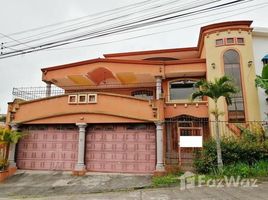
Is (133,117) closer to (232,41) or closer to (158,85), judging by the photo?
(158,85)

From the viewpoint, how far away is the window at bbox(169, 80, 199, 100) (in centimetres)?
1759

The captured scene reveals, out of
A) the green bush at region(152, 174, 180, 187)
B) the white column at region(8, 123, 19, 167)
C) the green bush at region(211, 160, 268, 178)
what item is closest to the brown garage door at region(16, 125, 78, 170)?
the white column at region(8, 123, 19, 167)

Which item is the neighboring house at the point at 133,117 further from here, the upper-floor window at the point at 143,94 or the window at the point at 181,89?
the upper-floor window at the point at 143,94

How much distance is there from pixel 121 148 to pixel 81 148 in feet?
7.39

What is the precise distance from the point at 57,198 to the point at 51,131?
5726 millimetres

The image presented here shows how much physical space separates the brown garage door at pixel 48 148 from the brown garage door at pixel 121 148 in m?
1.02

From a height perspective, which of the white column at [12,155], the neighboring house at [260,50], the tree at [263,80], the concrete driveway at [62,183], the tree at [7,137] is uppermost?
the neighboring house at [260,50]

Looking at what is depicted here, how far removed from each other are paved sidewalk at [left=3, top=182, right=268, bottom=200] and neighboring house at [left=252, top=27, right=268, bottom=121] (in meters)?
7.17

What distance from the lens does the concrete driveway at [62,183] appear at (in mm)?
10492

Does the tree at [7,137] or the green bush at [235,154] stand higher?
the tree at [7,137]

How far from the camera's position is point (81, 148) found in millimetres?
13352

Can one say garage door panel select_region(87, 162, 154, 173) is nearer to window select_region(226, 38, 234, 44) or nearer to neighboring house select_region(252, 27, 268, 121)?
neighboring house select_region(252, 27, 268, 121)

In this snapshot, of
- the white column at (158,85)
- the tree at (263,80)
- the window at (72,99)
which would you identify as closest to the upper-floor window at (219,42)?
the tree at (263,80)

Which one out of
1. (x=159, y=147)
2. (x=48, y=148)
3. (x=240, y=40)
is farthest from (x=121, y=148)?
(x=240, y=40)
